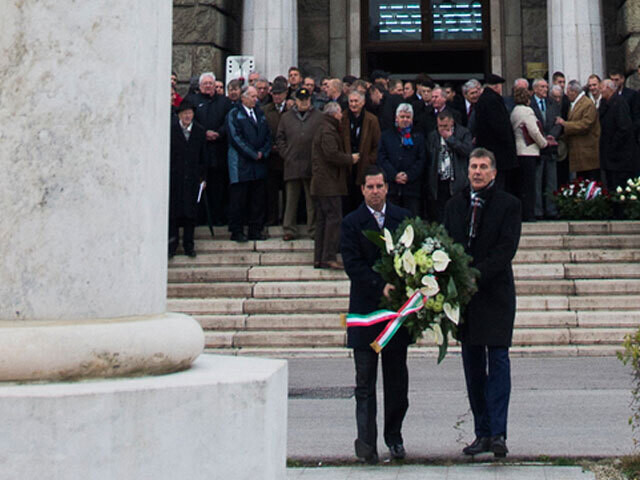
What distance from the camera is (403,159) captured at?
14016mm

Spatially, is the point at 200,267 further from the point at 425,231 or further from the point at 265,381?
the point at 265,381

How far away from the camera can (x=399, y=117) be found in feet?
44.7

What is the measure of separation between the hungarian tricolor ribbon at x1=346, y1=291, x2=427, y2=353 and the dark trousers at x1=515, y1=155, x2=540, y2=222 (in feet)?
27.1

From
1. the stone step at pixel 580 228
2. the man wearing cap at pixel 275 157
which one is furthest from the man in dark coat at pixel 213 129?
the stone step at pixel 580 228

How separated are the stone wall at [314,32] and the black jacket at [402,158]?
7635 mm

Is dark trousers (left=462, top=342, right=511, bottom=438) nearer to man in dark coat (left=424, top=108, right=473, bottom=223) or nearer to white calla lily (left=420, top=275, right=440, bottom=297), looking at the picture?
white calla lily (left=420, top=275, right=440, bottom=297)

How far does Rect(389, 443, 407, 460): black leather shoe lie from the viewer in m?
7.03

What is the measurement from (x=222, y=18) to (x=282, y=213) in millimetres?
4300

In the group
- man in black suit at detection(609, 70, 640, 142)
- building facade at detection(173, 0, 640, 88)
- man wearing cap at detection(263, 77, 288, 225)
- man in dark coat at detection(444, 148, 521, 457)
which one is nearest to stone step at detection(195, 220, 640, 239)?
man in black suit at detection(609, 70, 640, 142)

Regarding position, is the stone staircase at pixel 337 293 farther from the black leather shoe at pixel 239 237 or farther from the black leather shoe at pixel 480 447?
the black leather shoe at pixel 480 447

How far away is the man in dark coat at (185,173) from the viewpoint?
1415 centimetres

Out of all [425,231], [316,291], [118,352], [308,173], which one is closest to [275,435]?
[118,352]

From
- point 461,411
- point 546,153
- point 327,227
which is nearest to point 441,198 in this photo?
point 327,227

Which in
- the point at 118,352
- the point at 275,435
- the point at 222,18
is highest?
the point at 222,18
